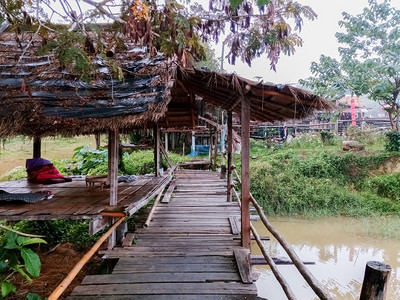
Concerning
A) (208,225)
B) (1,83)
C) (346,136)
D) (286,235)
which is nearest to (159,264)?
(208,225)

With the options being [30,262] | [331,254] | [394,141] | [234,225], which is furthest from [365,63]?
[30,262]

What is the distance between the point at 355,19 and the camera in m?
12.8

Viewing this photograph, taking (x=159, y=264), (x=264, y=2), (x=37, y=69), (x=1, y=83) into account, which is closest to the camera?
(x=264, y=2)

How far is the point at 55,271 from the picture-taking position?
4.91m

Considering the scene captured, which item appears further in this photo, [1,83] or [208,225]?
[208,225]

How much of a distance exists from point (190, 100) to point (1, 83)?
138 inches

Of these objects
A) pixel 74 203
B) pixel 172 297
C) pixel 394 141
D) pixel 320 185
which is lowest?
pixel 320 185

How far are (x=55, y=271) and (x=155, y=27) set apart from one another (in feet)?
14.8

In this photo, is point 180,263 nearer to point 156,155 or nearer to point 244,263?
point 244,263

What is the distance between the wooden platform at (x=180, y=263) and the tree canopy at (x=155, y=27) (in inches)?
88.6

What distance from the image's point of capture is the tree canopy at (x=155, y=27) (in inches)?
103

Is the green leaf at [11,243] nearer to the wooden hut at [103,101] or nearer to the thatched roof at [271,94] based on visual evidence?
the wooden hut at [103,101]

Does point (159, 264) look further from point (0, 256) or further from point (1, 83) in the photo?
point (1, 83)

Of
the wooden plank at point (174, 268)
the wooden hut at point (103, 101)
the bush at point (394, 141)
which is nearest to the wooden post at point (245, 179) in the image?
the wooden hut at point (103, 101)
